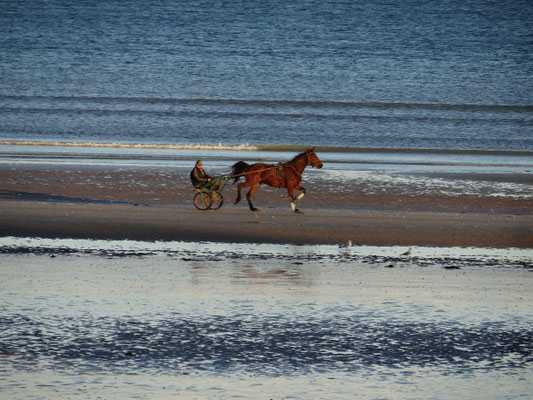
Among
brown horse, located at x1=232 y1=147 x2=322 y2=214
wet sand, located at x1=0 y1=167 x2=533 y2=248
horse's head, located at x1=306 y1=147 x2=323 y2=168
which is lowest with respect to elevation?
wet sand, located at x1=0 y1=167 x2=533 y2=248

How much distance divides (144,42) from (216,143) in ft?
130

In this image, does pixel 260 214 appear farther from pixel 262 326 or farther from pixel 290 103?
pixel 290 103

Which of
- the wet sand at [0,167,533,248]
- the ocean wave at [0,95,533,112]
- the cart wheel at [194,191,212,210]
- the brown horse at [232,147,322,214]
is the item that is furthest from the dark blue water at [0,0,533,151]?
the cart wheel at [194,191,212,210]

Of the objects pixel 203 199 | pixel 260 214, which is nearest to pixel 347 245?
pixel 260 214

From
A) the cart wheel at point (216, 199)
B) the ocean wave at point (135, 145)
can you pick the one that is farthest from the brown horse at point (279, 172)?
the ocean wave at point (135, 145)

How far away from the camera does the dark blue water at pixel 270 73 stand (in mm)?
42812

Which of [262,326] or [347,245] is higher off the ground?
[347,245]

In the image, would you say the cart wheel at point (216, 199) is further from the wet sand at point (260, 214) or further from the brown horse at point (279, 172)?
the brown horse at point (279, 172)

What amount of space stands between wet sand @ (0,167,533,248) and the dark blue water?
16286 millimetres

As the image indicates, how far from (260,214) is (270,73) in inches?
1896

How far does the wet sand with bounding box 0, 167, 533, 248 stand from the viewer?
14312 millimetres

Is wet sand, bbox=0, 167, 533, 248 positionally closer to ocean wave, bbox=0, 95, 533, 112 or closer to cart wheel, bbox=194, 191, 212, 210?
cart wheel, bbox=194, 191, 212, 210

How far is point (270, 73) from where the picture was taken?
64.1 m

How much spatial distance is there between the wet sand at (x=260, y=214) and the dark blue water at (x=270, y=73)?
16.3m
